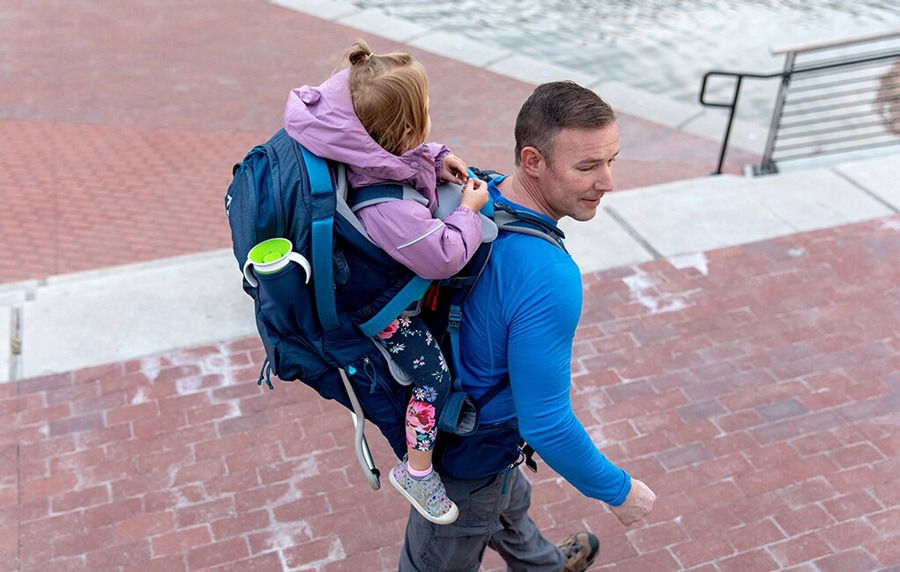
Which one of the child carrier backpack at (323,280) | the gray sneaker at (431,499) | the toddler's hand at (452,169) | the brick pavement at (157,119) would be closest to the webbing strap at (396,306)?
the child carrier backpack at (323,280)

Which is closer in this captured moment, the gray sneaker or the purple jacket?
the purple jacket

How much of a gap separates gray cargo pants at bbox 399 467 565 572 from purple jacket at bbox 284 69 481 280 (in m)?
0.92

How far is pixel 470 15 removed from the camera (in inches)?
491

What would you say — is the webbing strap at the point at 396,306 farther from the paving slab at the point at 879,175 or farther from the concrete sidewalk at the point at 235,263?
the paving slab at the point at 879,175

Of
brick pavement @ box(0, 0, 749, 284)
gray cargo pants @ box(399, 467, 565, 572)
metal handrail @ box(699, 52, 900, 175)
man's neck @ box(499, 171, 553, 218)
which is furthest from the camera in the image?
metal handrail @ box(699, 52, 900, 175)

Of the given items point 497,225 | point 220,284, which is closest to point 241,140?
point 220,284

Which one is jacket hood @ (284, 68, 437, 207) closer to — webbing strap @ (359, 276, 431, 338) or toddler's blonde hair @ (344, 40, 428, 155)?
toddler's blonde hair @ (344, 40, 428, 155)

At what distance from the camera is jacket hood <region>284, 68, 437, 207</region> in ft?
7.73

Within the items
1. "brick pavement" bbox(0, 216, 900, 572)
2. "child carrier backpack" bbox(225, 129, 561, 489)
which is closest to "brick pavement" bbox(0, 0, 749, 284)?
"brick pavement" bbox(0, 216, 900, 572)

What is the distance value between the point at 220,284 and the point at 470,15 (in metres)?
7.61

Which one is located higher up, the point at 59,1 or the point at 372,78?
the point at 372,78

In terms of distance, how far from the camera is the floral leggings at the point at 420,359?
2.65 metres

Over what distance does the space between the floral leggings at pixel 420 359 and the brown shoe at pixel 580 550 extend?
4.85 feet

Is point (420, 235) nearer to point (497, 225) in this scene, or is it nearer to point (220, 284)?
point (497, 225)
